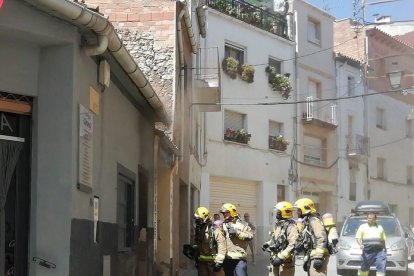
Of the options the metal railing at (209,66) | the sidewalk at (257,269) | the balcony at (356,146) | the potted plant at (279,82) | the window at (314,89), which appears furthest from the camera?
the balcony at (356,146)

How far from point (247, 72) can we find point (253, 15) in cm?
309

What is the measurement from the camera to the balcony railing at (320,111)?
28.9 m

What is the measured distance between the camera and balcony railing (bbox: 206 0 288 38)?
25.7 metres

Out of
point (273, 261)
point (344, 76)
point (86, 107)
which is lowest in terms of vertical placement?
point (273, 261)

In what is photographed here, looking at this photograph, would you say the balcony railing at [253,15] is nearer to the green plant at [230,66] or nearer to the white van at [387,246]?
the green plant at [230,66]

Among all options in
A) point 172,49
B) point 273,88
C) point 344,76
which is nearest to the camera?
point 172,49

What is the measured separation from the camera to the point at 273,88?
27.4 metres

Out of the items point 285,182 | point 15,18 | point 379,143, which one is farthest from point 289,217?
point 379,143

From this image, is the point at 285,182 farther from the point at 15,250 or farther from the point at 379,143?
the point at 15,250

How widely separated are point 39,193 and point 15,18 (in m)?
1.85

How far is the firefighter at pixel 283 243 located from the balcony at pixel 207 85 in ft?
27.9

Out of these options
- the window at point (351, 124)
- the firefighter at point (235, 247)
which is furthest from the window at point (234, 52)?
the firefighter at point (235, 247)

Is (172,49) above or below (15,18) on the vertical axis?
above

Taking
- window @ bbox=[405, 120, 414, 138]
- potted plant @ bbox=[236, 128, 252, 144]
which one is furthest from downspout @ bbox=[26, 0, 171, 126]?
window @ bbox=[405, 120, 414, 138]
